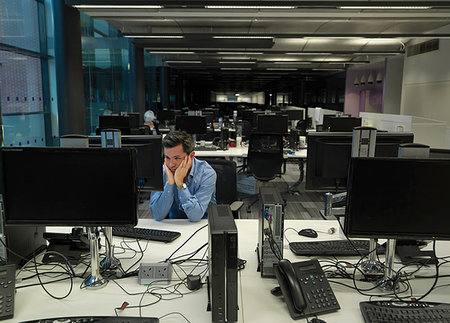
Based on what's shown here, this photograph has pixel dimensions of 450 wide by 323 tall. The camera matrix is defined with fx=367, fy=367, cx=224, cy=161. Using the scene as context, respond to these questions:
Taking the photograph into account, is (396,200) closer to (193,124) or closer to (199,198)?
(199,198)

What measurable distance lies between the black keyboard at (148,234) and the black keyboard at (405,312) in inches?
42.3

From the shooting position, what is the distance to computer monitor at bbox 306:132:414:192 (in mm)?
2102

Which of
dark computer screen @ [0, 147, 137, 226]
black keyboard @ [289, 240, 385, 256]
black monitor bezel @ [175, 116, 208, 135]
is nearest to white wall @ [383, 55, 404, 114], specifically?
black monitor bezel @ [175, 116, 208, 135]

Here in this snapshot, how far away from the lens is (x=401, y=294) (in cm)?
153

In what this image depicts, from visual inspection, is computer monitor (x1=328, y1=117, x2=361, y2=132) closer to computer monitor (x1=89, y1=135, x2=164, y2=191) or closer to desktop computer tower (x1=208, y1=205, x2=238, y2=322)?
computer monitor (x1=89, y1=135, x2=164, y2=191)

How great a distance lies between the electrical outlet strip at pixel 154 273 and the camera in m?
1.63

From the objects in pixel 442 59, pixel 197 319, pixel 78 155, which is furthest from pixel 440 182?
pixel 442 59

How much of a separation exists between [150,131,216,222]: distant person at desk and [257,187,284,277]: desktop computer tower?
0.78 m

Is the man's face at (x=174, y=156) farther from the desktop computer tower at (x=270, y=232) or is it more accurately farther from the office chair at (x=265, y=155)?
the office chair at (x=265, y=155)

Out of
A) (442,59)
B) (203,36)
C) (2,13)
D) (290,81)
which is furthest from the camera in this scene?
(290,81)

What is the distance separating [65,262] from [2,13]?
4001mm

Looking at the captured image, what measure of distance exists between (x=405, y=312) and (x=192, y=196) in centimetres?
141

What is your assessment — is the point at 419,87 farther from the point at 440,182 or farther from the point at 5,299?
the point at 5,299

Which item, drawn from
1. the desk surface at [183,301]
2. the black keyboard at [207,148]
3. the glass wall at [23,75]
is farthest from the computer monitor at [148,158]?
the black keyboard at [207,148]
